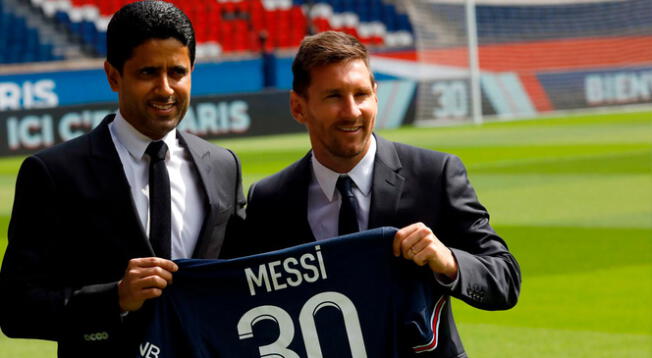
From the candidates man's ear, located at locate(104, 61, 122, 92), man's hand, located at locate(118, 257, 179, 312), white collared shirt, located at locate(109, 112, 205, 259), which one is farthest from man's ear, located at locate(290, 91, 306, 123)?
man's hand, located at locate(118, 257, 179, 312)

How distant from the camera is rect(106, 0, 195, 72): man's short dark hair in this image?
3.36 meters

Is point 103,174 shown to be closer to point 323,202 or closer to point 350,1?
point 323,202

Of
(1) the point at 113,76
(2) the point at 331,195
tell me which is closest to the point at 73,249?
(1) the point at 113,76

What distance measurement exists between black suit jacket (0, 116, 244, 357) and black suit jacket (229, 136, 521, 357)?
476 millimetres

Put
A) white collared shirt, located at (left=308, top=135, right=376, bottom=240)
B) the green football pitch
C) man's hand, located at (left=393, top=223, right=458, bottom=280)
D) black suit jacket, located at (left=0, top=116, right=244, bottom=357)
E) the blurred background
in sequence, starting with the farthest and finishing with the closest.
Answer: the blurred background → the green football pitch → white collared shirt, located at (left=308, top=135, right=376, bottom=240) → black suit jacket, located at (left=0, top=116, right=244, bottom=357) → man's hand, located at (left=393, top=223, right=458, bottom=280)

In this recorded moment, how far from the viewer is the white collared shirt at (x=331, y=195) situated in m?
3.51

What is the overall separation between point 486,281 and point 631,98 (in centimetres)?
2967

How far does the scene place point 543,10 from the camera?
33.7 m

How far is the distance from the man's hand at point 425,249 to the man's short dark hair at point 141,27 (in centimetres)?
83

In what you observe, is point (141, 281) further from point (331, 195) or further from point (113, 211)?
point (331, 195)

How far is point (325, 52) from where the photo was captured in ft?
11.0

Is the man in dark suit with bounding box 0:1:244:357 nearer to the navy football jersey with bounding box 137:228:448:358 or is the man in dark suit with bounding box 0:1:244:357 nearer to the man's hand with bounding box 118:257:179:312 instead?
the man's hand with bounding box 118:257:179:312

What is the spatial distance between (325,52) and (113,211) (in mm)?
733

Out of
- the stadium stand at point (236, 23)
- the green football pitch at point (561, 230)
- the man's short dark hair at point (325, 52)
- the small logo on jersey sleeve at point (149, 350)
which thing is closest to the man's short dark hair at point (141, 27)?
the man's short dark hair at point (325, 52)
